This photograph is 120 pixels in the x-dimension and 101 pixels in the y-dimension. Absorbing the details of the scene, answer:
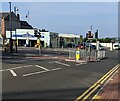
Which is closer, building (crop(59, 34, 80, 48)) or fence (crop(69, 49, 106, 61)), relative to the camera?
fence (crop(69, 49, 106, 61))

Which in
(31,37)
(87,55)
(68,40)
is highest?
(31,37)

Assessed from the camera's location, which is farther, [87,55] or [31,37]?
[31,37]

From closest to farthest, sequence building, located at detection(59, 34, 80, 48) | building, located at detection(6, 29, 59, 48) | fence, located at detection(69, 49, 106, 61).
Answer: fence, located at detection(69, 49, 106, 61) < building, located at detection(6, 29, 59, 48) < building, located at detection(59, 34, 80, 48)

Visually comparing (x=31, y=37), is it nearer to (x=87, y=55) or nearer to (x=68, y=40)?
(x=68, y=40)

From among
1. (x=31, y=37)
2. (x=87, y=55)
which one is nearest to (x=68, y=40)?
(x=31, y=37)

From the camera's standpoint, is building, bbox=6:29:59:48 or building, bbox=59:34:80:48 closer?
building, bbox=6:29:59:48

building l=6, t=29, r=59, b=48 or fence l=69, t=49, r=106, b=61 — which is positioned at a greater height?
building l=6, t=29, r=59, b=48

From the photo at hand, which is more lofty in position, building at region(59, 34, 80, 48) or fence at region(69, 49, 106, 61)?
building at region(59, 34, 80, 48)

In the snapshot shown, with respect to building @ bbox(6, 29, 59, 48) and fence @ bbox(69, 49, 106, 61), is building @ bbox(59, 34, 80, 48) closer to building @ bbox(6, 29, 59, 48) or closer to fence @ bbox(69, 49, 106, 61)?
building @ bbox(6, 29, 59, 48)

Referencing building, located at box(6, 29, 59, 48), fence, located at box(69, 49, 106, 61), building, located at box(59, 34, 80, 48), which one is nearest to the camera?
fence, located at box(69, 49, 106, 61)

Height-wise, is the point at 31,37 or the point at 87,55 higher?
the point at 31,37

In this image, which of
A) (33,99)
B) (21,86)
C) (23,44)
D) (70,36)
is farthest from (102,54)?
(70,36)

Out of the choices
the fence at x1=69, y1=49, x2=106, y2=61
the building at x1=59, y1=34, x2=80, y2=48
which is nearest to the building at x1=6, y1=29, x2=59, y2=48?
the building at x1=59, y1=34, x2=80, y2=48

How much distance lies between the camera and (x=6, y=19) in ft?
355
